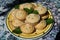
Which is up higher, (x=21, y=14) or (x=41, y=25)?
(x=21, y=14)

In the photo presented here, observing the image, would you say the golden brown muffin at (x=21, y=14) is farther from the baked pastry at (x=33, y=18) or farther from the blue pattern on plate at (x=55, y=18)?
the blue pattern on plate at (x=55, y=18)

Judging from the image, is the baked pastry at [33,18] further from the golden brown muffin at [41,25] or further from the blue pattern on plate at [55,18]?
the blue pattern on plate at [55,18]

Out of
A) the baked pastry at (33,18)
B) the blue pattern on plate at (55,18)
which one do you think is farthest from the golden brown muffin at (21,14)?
the blue pattern on plate at (55,18)

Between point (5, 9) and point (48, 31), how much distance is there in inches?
15.1

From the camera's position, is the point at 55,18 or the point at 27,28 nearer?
the point at 27,28

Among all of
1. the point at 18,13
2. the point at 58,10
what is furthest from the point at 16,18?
the point at 58,10

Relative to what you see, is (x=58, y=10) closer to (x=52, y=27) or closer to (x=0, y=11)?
(x=52, y=27)

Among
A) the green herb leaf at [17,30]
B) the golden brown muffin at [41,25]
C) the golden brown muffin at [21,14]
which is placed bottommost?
the golden brown muffin at [41,25]

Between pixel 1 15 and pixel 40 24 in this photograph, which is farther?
pixel 1 15

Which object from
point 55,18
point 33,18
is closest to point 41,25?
point 33,18

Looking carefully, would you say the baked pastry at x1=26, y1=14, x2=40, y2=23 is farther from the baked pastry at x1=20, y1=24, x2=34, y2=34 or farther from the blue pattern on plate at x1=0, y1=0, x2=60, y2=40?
the blue pattern on plate at x1=0, y1=0, x2=60, y2=40

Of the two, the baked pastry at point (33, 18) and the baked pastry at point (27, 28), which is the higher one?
the baked pastry at point (33, 18)

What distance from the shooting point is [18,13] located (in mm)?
1016

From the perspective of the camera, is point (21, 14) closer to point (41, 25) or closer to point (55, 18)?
point (41, 25)
